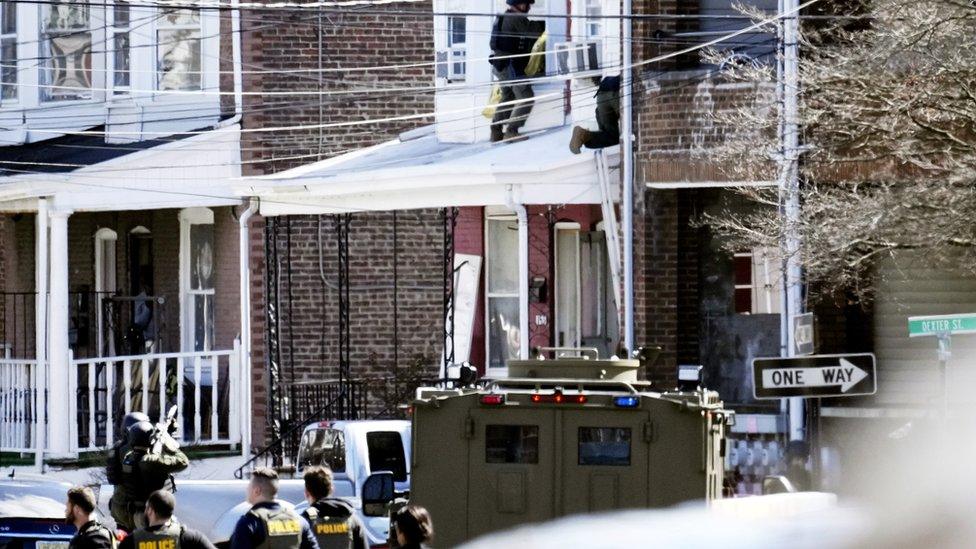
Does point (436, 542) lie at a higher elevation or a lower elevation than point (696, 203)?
lower

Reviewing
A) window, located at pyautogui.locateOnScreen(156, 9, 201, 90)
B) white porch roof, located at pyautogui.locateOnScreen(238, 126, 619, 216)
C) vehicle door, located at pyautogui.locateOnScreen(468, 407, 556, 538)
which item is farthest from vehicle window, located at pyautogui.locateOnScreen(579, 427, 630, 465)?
window, located at pyautogui.locateOnScreen(156, 9, 201, 90)

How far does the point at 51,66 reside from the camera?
2528cm

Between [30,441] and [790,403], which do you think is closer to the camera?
[790,403]

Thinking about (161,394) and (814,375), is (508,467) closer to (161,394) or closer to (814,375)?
(814,375)

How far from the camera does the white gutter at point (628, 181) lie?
20.1 metres

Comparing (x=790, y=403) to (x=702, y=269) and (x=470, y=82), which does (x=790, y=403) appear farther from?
(x=470, y=82)

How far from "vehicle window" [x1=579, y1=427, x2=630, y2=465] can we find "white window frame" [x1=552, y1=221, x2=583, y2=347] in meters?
11.6

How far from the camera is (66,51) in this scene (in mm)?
25125

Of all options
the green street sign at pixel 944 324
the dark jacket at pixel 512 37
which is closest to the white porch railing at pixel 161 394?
the dark jacket at pixel 512 37

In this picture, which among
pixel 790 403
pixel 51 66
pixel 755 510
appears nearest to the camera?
pixel 755 510

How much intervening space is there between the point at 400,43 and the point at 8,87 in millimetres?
5452

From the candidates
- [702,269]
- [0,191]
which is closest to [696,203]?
[702,269]

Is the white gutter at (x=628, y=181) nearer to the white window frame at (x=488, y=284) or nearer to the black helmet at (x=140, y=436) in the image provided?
the white window frame at (x=488, y=284)

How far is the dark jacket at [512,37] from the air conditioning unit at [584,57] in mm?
609
